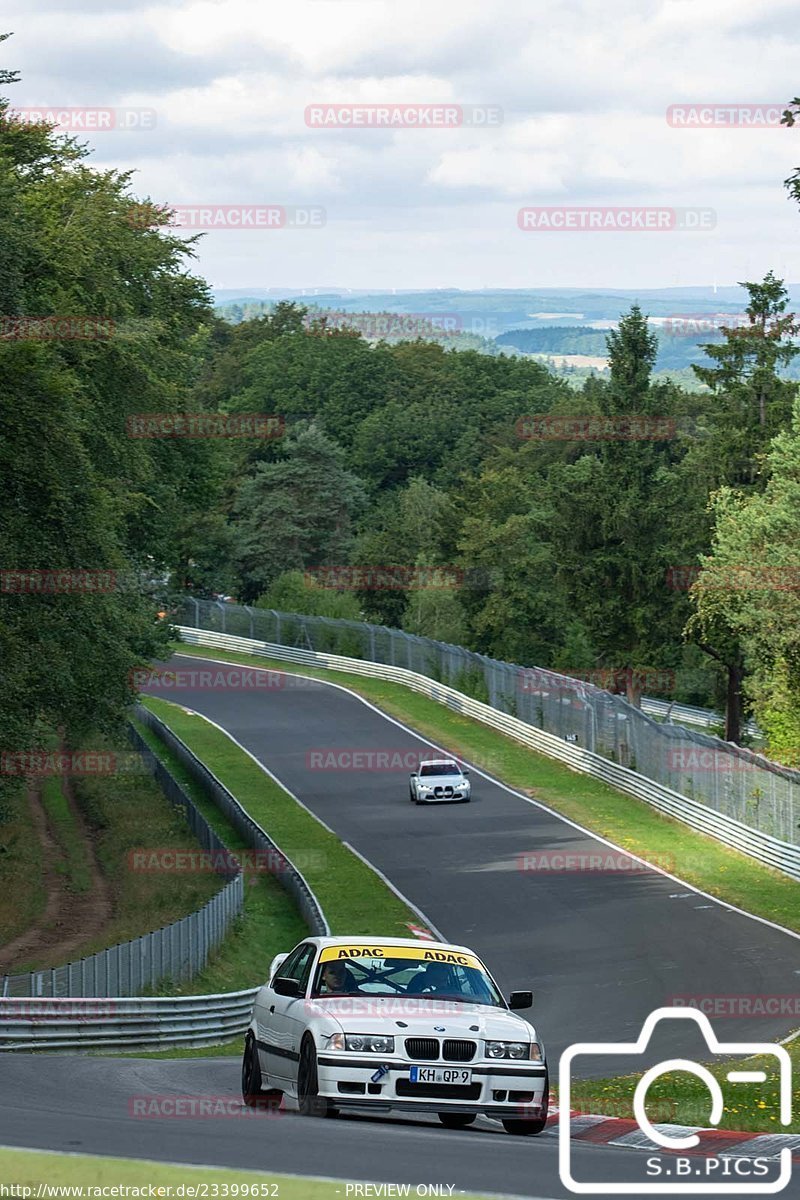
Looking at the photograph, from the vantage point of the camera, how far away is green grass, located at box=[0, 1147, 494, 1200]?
8.98 m

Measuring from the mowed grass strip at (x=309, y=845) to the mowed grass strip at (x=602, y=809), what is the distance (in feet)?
17.8

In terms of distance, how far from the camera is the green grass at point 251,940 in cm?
2833

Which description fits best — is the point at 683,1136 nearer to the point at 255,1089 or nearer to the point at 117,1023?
the point at 255,1089

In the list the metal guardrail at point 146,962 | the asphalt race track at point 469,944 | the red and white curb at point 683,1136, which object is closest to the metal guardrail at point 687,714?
the asphalt race track at point 469,944

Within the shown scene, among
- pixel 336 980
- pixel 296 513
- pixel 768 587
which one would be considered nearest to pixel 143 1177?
pixel 336 980

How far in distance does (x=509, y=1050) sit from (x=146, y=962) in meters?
13.2

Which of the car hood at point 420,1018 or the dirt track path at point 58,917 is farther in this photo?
the dirt track path at point 58,917

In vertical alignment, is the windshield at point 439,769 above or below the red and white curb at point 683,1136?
below

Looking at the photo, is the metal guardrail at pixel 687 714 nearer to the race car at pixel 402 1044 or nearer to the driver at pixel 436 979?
the driver at pixel 436 979

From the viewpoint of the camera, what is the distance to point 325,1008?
12898 millimetres

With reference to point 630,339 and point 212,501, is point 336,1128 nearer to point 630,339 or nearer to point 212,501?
point 212,501

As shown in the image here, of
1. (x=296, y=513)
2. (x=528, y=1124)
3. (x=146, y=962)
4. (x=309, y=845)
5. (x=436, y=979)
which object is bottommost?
(x=309, y=845)

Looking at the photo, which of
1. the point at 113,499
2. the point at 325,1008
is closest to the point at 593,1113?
the point at 325,1008

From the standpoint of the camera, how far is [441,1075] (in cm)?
1235
